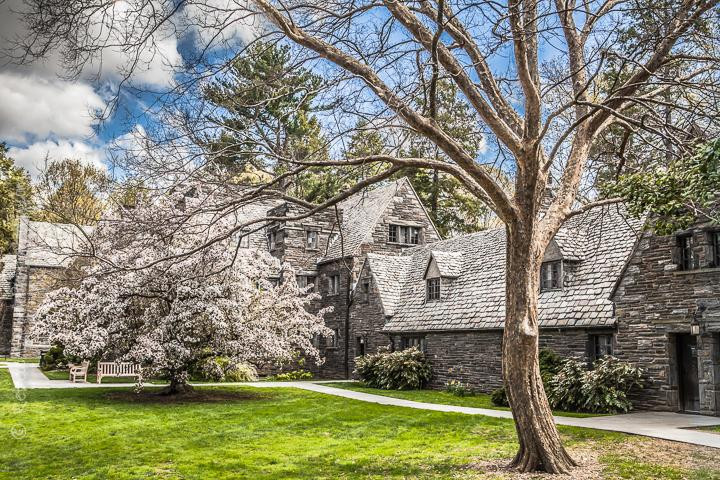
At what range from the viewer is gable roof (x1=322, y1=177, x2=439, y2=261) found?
33.7 metres

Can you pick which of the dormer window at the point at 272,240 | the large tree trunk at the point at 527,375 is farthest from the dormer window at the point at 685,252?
the dormer window at the point at 272,240

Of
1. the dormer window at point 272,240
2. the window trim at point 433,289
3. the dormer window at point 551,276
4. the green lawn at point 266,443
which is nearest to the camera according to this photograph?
the green lawn at point 266,443

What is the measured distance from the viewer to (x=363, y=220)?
35.2 metres

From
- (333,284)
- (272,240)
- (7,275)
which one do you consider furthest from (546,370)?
(7,275)

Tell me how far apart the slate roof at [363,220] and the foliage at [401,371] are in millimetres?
7770

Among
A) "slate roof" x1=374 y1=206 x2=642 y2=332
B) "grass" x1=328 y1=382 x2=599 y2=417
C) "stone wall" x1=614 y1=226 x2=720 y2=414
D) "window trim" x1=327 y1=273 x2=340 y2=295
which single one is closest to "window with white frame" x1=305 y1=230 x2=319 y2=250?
"window trim" x1=327 y1=273 x2=340 y2=295

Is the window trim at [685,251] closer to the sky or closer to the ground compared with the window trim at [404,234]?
closer to the ground

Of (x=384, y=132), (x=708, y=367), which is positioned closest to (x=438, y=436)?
(x=384, y=132)

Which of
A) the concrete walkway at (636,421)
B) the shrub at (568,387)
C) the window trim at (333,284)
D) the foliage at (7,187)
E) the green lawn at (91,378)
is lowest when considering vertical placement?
the concrete walkway at (636,421)

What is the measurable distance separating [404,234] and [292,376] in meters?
9.11

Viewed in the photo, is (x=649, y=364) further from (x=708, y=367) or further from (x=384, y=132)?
(x=384, y=132)

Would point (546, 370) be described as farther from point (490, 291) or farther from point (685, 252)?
point (685, 252)

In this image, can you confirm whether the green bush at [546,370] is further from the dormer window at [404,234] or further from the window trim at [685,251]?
the dormer window at [404,234]

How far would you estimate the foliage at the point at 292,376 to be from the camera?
32.2 metres
